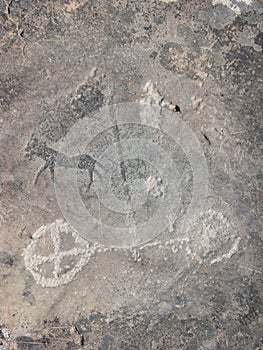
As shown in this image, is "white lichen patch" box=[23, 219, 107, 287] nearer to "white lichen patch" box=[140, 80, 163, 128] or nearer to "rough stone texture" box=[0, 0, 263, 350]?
"rough stone texture" box=[0, 0, 263, 350]

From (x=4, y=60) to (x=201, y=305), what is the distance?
1.32 m

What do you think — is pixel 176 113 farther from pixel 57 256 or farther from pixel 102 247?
pixel 57 256

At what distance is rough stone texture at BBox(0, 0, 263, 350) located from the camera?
2428 millimetres

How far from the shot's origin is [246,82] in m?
2.43

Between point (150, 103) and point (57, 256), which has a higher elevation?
point (150, 103)

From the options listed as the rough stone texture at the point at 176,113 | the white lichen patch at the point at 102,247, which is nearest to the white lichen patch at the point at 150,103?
the rough stone texture at the point at 176,113

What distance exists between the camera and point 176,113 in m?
2.43

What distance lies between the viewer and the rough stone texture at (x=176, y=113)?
2428mm

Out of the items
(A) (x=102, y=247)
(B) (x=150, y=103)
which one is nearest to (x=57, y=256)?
(A) (x=102, y=247)

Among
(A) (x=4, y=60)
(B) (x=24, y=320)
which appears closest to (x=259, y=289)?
(B) (x=24, y=320)

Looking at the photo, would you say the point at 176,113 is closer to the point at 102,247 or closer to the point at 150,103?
the point at 150,103

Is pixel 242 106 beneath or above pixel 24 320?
above

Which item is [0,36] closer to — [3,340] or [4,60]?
[4,60]

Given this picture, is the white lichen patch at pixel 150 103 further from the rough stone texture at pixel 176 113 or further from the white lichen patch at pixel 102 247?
the white lichen patch at pixel 102 247
